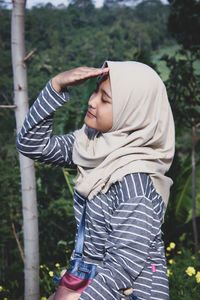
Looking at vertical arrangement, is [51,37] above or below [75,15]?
below

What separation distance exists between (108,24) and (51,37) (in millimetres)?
11606

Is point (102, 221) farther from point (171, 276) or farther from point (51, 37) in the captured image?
point (51, 37)

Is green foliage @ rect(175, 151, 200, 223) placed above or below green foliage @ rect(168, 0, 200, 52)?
below

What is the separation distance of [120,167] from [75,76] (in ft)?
1.42

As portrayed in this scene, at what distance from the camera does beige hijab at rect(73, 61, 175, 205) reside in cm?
129

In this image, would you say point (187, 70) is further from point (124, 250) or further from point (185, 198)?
point (124, 250)

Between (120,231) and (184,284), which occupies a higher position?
(120,231)

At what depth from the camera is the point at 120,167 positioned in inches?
49.6

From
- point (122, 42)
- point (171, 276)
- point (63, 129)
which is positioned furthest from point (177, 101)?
point (122, 42)

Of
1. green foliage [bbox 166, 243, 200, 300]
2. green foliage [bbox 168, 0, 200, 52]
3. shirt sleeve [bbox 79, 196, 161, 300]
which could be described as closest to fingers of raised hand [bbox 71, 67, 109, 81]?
shirt sleeve [bbox 79, 196, 161, 300]

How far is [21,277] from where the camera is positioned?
4.02 m

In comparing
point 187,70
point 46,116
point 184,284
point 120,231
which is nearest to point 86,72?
point 46,116

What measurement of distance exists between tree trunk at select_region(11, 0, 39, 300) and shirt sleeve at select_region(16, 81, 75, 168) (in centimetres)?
83

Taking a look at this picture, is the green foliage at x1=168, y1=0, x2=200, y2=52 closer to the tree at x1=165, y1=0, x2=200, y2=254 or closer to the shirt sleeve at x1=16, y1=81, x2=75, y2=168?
the tree at x1=165, y1=0, x2=200, y2=254
